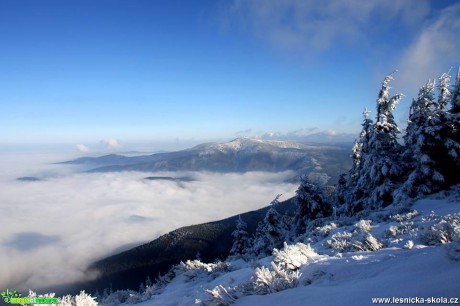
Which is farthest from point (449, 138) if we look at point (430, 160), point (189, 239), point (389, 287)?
point (189, 239)

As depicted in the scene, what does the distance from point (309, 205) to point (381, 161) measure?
8.45 metres

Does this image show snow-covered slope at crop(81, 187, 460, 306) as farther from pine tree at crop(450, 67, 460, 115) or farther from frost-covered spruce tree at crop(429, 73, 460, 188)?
pine tree at crop(450, 67, 460, 115)

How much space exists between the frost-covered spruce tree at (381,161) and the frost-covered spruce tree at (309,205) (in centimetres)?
300

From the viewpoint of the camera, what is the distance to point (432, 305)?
3107 millimetres

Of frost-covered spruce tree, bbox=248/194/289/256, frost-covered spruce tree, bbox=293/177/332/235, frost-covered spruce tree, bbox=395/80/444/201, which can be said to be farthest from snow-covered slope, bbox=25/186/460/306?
frost-covered spruce tree, bbox=248/194/289/256

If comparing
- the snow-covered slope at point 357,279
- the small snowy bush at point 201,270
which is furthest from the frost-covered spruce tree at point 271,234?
the snow-covered slope at point 357,279

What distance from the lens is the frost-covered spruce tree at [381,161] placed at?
26031 millimetres

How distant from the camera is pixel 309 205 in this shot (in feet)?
103

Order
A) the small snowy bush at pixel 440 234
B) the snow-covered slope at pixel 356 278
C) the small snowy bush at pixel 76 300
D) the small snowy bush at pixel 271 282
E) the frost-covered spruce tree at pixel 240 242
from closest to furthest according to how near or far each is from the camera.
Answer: the snow-covered slope at pixel 356 278 < the small snowy bush at pixel 271 282 < the small snowy bush at pixel 76 300 < the small snowy bush at pixel 440 234 < the frost-covered spruce tree at pixel 240 242

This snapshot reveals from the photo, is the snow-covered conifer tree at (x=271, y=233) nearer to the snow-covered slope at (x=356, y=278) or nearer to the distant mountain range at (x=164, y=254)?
the snow-covered slope at (x=356, y=278)

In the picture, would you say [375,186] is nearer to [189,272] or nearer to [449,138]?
[449,138]

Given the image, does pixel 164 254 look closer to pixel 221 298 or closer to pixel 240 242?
pixel 240 242

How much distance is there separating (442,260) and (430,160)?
21.6 metres

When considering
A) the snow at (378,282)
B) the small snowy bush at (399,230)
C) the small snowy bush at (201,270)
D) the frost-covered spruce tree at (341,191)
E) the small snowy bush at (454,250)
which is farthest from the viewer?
→ the frost-covered spruce tree at (341,191)
